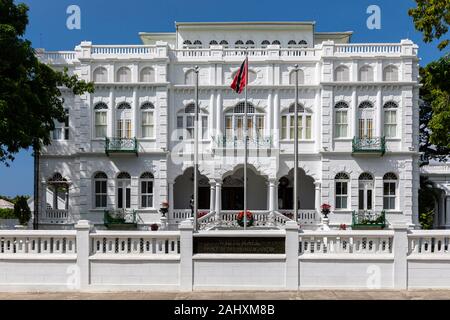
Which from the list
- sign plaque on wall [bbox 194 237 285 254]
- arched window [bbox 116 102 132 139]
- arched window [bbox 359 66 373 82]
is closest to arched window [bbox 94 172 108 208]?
arched window [bbox 116 102 132 139]

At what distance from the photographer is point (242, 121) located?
29.3 m

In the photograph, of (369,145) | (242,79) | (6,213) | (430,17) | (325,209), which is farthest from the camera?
(6,213)

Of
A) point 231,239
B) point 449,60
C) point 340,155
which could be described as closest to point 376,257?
point 231,239

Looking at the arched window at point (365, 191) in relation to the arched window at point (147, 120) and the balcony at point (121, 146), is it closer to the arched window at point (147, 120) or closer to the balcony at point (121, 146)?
the arched window at point (147, 120)

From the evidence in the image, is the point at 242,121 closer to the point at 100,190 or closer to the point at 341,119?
the point at 341,119

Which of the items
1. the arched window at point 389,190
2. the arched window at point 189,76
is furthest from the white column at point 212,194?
the arched window at point 389,190

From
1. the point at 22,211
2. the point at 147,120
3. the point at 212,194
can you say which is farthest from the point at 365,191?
the point at 22,211

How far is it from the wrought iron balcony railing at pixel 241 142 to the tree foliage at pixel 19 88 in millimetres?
10049

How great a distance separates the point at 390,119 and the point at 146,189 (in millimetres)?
15333

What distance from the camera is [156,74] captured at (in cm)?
2878

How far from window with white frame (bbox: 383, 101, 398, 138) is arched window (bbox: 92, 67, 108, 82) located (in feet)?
55.6

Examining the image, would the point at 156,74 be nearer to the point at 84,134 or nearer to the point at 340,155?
the point at 84,134

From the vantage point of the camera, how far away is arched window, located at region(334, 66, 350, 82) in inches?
1128

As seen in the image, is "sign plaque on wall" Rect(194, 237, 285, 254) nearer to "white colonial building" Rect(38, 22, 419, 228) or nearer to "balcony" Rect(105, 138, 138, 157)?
"white colonial building" Rect(38, 22, 419, 228)
